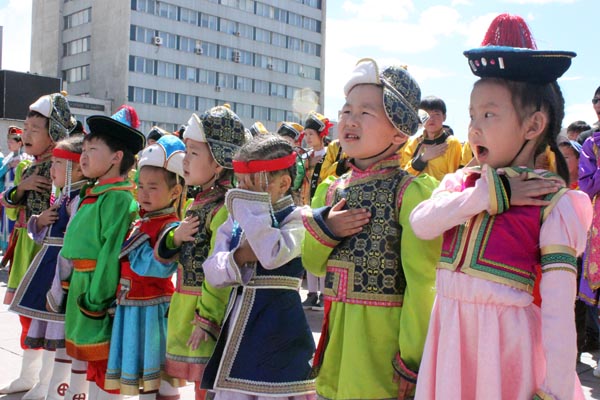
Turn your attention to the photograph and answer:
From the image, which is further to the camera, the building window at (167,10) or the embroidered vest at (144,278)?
the building window at (167,10)

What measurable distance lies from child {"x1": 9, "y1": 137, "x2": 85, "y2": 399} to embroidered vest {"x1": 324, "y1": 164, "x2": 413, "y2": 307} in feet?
7.37

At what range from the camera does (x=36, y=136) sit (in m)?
4.70

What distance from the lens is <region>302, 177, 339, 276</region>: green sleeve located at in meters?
2.47

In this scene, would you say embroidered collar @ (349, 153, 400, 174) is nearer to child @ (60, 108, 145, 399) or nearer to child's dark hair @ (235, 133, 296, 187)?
child's dark hair @ (235, 133, 296, 187)

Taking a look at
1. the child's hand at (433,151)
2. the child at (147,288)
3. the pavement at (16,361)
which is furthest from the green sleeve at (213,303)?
the child's hand at (433,151)

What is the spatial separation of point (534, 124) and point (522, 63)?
20 cm

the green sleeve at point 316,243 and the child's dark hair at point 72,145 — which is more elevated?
the child's dark hair at point 72,145

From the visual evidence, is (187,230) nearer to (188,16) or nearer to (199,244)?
(199,244)

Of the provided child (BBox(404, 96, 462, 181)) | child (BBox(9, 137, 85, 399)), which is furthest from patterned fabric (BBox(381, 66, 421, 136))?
child (BBox(404, 96, 462, 181))

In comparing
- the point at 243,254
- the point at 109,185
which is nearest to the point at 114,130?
the point at 109,185

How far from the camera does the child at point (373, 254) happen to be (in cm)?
230

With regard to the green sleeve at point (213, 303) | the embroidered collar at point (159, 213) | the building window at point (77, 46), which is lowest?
the green sleeve at point (213, 303)

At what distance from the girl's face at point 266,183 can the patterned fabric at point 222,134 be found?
478 millimetres

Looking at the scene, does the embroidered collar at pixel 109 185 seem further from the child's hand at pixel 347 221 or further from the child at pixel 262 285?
the child's hand at pixel 347 221
